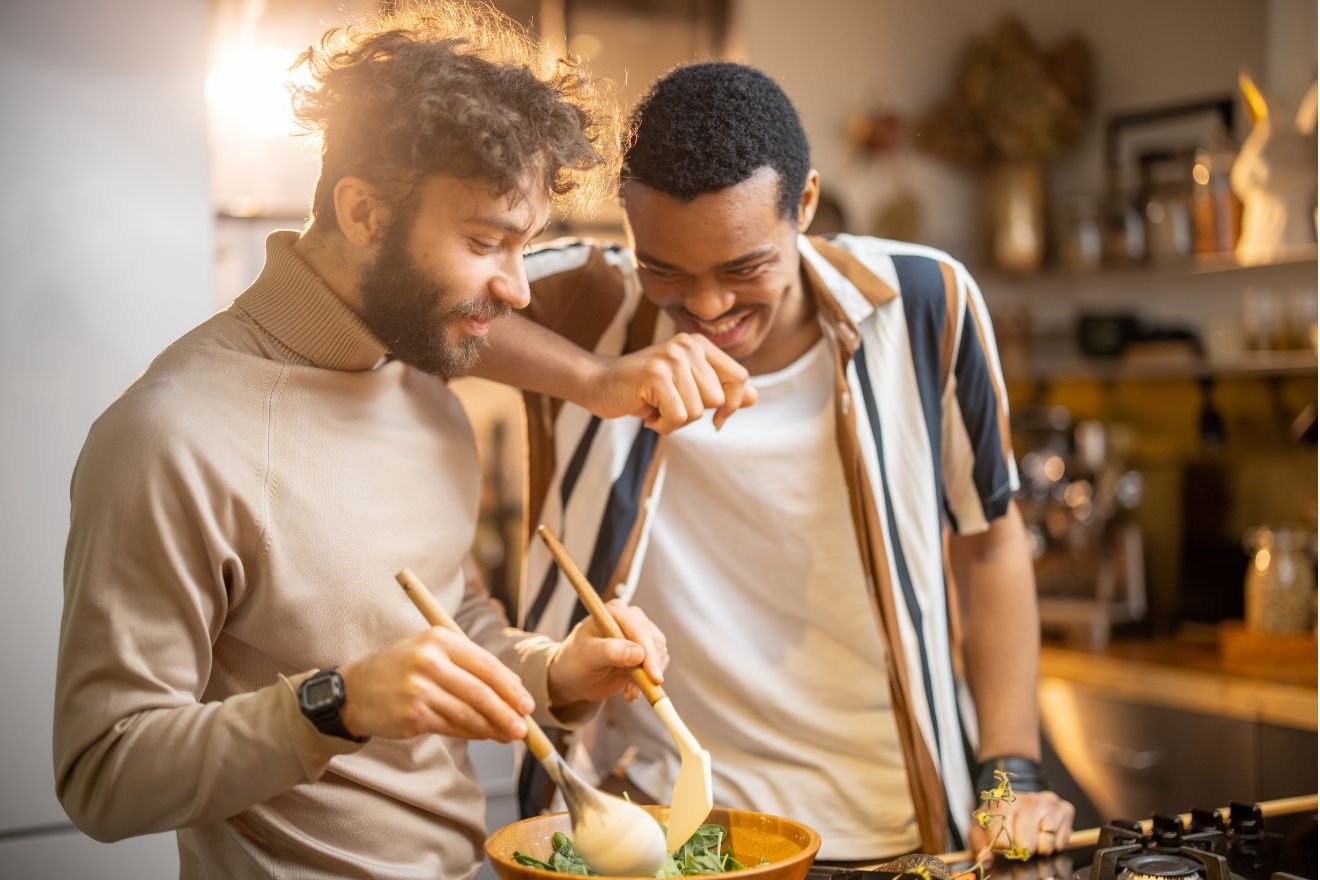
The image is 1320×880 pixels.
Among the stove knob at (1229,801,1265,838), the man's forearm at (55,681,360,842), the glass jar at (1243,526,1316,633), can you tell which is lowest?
the glass jar at (1243,526,1316,633)

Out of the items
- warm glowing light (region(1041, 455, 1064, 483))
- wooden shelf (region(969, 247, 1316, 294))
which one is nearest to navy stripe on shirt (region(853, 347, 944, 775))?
wooden shelf (region(969, 247, 1316, 294))

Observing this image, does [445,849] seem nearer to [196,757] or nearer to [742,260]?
[196,757]

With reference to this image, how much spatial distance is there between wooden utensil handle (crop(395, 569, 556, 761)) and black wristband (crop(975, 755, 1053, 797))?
768 millimetres

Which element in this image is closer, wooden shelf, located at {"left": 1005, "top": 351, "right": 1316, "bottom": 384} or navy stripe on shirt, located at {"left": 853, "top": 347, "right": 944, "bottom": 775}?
navy stripe on shirt, located at {"left": 853, "top": 347, "right": 944, "bottom": 775}

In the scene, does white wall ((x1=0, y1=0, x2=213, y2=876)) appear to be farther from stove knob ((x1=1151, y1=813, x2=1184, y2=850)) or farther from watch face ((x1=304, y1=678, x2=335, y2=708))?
stove knob ((x1=1151, y1=813, x2=1184, y2=850))

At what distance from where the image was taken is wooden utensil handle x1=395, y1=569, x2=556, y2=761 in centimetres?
98

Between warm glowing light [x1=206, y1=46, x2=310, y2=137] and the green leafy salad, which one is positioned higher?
warm glowing light [x1=206, y1=46, x2=310, y2=137]

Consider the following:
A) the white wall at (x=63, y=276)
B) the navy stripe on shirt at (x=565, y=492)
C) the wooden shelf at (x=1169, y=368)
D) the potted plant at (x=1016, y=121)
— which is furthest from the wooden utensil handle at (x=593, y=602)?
the potted plant at (x=1016, y=121)

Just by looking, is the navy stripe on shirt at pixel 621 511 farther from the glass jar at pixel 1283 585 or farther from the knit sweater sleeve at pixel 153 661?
the glass jar at pixel 1283 585

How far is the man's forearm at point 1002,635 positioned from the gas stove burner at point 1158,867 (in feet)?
1.36

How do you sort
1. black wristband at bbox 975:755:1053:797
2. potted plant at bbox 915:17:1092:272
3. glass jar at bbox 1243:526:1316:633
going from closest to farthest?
black wristband at bbox 975:755:1053:797 → glass jar at bbox 1243:526:1316:633 → potted plant at bbox 915:17:1092:272

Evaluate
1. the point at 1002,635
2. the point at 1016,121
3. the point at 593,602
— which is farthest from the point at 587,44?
the point at 593,602

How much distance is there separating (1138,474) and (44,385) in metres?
2.81

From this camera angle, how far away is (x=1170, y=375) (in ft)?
12.1
